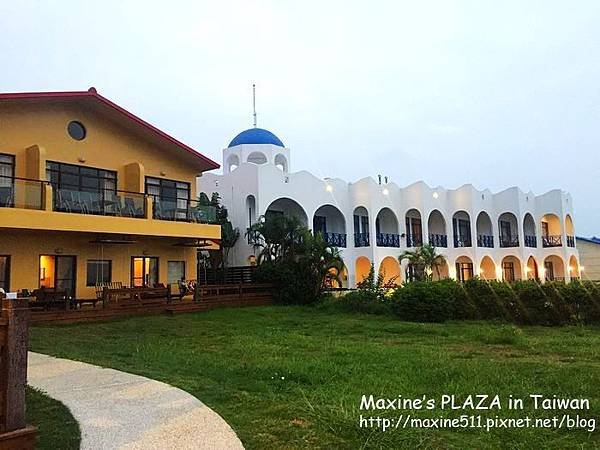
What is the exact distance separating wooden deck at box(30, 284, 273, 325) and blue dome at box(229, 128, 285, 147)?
12404 mm

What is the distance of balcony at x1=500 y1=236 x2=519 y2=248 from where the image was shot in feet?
122

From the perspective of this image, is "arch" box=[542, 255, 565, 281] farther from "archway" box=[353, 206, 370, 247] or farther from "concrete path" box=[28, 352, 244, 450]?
"concrete path" box=[28, 352, 244, 450]

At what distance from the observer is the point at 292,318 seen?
57.0 ft

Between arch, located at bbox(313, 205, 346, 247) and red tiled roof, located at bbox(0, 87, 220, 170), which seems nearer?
red tiled roof, located at bbox(0, 87, 220, 170)

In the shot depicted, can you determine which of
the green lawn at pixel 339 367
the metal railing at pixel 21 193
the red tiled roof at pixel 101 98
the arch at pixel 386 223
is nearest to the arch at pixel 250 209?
the red tiled roof at pixel 101 98

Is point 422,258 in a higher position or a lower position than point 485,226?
lower

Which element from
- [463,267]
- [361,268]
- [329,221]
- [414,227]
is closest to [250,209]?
[329,221]

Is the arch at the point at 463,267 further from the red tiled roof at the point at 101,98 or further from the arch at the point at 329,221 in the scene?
the red tiled roof at the point at 101,98

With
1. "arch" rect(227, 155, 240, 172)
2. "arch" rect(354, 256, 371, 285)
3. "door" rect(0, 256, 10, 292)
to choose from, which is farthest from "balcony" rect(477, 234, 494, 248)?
"door" rect(0, 256, 10, 292)

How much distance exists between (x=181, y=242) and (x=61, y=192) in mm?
5712

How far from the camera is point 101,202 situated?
57.2 feet

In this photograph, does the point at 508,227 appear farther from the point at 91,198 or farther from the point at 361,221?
the point at 91,198

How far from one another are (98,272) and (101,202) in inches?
118

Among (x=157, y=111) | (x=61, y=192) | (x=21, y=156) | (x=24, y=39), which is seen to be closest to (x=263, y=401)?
(x=61, y=192)
